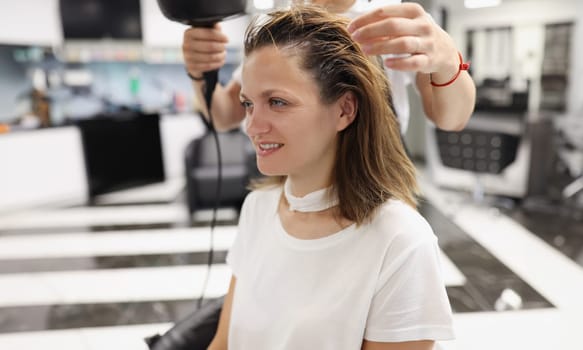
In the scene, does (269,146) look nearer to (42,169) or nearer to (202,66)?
(202,66)

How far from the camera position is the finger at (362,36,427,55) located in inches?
24.2

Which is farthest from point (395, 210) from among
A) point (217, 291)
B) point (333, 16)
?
point (217, 291)

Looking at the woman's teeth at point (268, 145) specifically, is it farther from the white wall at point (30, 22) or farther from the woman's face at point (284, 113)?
the white wall at point (30, 22)

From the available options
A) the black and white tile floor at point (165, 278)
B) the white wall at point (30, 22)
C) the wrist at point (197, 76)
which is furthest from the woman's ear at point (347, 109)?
the white wall at point (30, 22)

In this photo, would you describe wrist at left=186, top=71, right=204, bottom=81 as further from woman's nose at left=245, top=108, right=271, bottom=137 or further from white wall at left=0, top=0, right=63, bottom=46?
white wall at left=0, top=0, right=63, bottom=46

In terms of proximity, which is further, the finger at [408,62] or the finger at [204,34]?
the finger at [204,34]

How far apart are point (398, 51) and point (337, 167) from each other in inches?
17.2

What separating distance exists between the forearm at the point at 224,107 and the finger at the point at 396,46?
0.76 meters

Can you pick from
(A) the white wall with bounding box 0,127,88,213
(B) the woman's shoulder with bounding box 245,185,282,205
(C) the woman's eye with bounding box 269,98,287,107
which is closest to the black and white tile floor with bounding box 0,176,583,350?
(A) the white wall with bounding box 0,127,88,213

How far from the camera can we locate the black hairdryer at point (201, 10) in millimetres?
957

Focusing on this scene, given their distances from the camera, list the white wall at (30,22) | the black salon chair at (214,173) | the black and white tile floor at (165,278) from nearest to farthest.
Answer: the black and white tile floor at (165,278) → the black salon chair at (214,173) → the white wall at (30,22)

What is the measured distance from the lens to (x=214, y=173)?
167 inches

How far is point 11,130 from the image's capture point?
15.2 ft

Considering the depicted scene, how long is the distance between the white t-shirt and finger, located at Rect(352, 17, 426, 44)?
0.42 m
